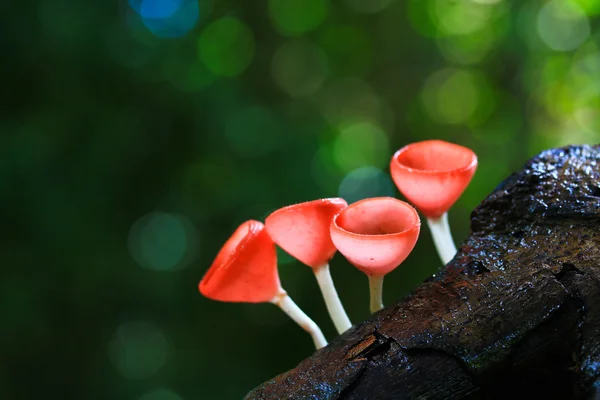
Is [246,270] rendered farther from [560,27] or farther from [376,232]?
[560,27]

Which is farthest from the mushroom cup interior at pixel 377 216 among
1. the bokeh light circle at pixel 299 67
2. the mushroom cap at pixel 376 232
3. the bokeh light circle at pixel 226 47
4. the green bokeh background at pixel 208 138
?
the bokeh light circle at pixel 299 67

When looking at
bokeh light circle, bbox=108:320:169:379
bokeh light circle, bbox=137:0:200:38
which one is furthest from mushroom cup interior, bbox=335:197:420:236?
bokeh light circle, bbox=108:320:169:379

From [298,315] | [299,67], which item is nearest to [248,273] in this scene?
[298,315]

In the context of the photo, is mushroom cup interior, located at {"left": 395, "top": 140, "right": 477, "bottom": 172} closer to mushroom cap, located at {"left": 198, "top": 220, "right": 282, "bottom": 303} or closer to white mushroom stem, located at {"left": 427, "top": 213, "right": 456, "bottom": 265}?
white mushroom stem, located at {"left": 427, "top": 213, "right": 456, "bottom": 265}

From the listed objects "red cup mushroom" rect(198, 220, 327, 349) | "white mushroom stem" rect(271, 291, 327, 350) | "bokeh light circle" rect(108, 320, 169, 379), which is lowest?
"bokeh light circle" rect(108, 320, 169, 379)

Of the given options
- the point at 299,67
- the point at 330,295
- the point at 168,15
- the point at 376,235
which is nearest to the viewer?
the point at 376,235

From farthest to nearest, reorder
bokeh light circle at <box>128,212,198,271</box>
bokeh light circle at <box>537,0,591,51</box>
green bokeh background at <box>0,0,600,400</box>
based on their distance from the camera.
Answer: bokeh light circle at <box>537,0,591,51</box>, bokeh light circle at <box>128,212,198,271</box>, green bokeh background at <box>0,0,600,400</box>
